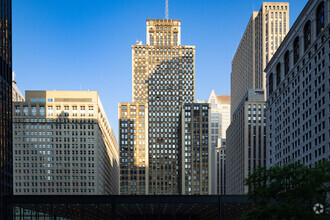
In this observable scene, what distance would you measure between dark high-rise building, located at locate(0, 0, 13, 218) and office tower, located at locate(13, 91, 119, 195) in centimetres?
10109

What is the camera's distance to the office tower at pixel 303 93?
347 feet

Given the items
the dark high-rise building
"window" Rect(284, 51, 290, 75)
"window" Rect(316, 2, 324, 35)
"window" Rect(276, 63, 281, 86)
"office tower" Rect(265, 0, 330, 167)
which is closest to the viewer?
the dark high-rise building

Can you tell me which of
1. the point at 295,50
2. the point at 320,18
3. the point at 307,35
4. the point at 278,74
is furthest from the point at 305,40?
the point at 278,74

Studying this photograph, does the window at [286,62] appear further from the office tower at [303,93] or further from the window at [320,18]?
the window at [320,18]

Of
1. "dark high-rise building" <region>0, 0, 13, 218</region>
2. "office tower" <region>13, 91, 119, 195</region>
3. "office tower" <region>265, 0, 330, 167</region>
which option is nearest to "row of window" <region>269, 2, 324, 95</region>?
"office tower" <region>265, 0, 330, 167</region>

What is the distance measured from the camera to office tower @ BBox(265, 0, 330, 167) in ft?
347

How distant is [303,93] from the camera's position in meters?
119

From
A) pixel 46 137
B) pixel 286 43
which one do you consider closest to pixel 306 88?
pixel 286 43

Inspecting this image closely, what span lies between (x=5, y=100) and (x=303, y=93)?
6977 centimetres

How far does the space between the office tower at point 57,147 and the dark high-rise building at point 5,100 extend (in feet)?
332

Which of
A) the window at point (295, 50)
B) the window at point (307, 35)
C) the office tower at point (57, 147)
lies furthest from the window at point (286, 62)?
the office tower at point (57, 147)

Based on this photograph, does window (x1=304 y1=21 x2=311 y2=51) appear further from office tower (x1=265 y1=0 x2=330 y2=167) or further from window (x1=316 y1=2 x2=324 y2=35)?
window (x1=316 y1=2 x2=324 y2=35)

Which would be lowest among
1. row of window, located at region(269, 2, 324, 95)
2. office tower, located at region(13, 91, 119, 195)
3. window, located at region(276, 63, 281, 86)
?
office tower, located at region(13, 91, 119, 195)

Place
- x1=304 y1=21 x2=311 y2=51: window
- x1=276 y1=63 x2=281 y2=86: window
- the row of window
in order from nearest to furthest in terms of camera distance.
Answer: the row of window, x1=304 y1=21 x2=311 y2=51: window, x1=276 y1=63 x2=281 y2=86: window
